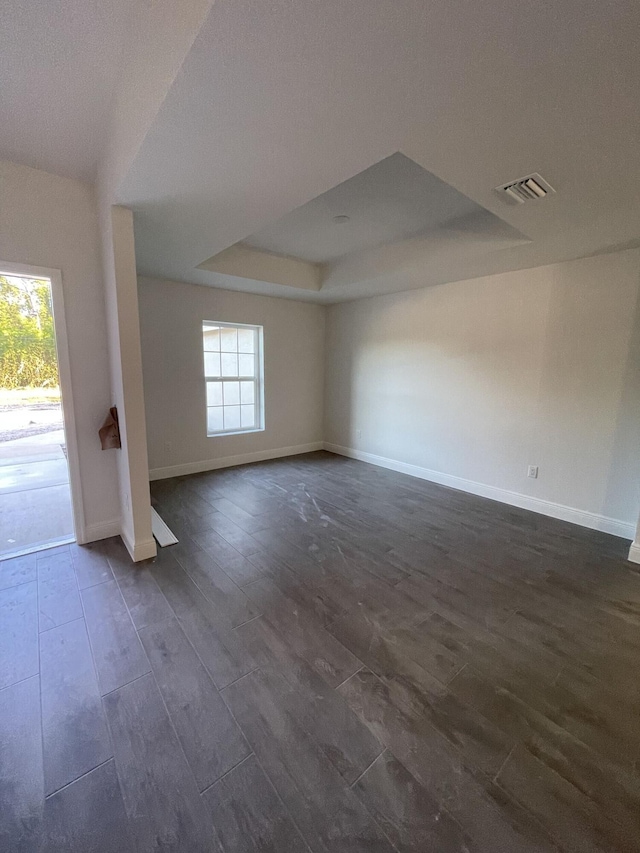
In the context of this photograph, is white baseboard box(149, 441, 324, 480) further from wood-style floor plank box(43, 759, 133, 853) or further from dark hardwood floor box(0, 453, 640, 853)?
wood-style floor plank box(43, 759, 133, 853)

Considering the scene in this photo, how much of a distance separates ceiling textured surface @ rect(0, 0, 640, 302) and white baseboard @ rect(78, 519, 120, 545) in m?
2.36

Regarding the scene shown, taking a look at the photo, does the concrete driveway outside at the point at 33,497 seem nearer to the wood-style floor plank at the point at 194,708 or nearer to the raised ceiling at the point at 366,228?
the wood-style floor plank at the point at 194,708

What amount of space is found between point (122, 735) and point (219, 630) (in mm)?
585

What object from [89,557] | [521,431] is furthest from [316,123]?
[521,431]

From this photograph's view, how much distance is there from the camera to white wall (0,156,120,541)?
2184 mm

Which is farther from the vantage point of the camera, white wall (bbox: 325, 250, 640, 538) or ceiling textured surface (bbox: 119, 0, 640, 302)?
white wall (bbox: 325, 250, 640, 538)

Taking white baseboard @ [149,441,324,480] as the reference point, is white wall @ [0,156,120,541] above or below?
above

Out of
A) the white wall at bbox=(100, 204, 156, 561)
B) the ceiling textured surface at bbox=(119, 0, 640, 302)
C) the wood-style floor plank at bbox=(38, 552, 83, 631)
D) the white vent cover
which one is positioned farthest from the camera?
the white wall at bbox=(100, 204, 156, 561)

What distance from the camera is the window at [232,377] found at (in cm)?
466

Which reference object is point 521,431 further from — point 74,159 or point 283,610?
point 74,159

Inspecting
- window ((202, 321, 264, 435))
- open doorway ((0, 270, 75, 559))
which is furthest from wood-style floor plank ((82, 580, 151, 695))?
window ((202, 321, 264, 435))

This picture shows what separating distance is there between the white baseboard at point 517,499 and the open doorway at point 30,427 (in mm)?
3731

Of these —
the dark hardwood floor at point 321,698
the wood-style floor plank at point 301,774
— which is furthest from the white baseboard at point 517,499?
the wood-style floor plank at point 301,774

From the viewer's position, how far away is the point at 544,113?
1.31 metres
